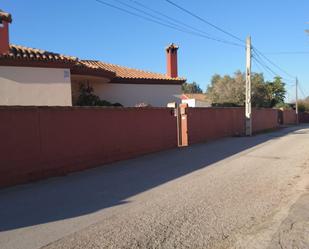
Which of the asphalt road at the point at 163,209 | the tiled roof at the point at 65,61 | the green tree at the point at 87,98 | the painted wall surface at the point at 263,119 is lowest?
the asphalt road at the point at 163,209

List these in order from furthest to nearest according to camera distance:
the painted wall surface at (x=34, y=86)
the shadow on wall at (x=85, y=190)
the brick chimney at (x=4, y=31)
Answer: the brick chimney at (x=4, y=31), the painted wall surface at (x=34, y=86), the shadow on wall at (x=85, y=190)

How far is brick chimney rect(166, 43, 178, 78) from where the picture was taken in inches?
1188

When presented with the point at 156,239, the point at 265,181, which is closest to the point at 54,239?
the point at 156,239

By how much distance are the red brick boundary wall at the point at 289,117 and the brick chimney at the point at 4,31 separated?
43.0 m

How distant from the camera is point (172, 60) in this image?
3072cm

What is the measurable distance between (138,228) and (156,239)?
58 centimetres

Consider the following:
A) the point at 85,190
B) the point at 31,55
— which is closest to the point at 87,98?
the point at 31,55

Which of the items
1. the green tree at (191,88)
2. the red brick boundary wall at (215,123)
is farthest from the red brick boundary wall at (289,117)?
the green tree at (191,88)

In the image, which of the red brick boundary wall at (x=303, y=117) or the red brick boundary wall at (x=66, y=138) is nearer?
the red brick boundary wall at (x=66, y=138)

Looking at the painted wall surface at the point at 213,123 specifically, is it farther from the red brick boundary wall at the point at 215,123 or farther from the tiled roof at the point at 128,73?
the tiled roof at the point at 128,73

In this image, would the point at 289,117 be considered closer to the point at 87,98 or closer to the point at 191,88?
the point at 87,98

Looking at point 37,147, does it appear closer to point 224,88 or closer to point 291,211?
point 291,211

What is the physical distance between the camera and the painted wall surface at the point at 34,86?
56.4ft

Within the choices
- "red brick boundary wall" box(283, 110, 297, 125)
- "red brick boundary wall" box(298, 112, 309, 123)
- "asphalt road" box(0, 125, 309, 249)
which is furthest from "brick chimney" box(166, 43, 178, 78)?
"red brick boundary wall" box(298, 112, 309, 123)
